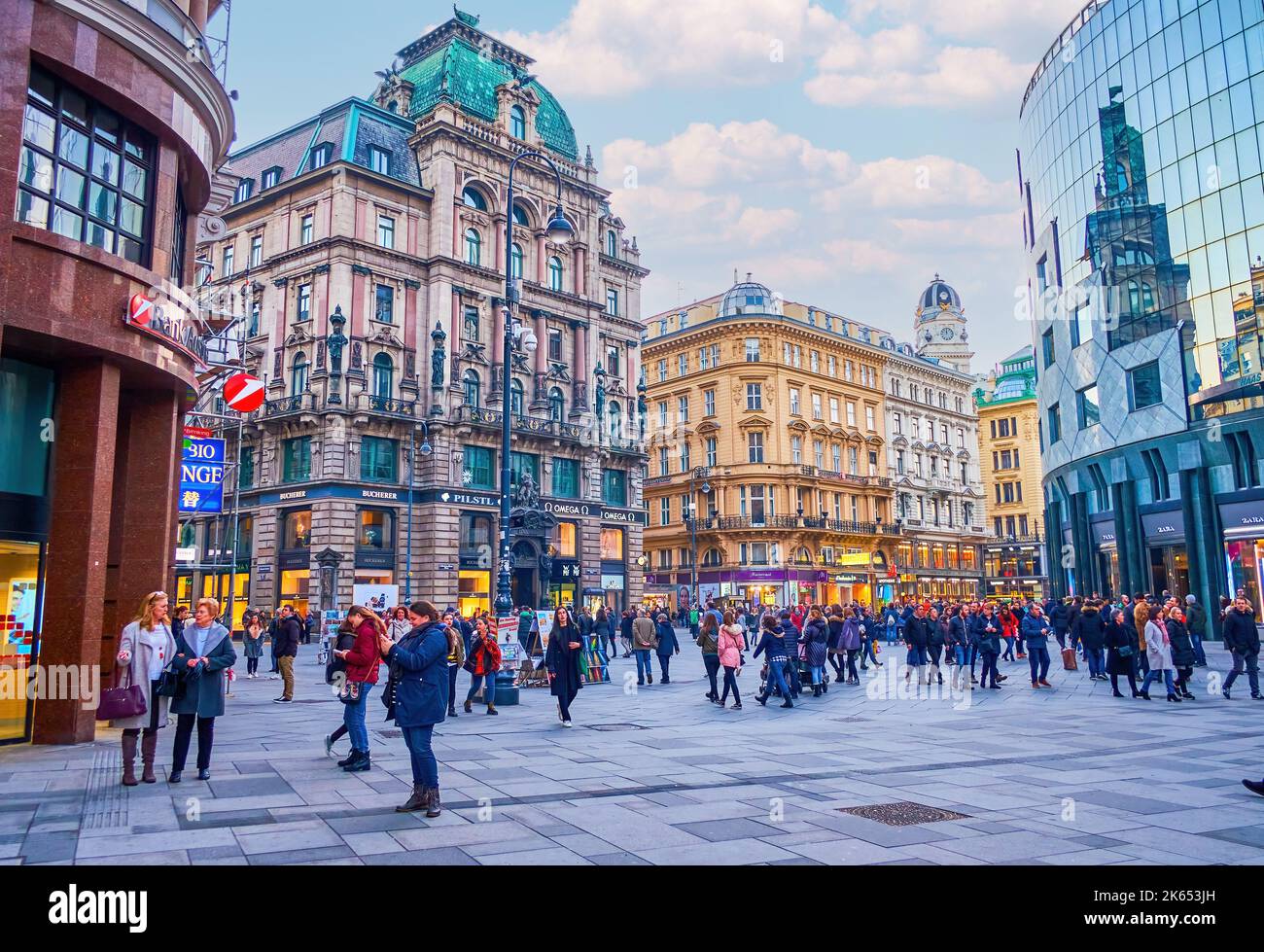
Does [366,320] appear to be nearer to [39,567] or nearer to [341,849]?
[39,567]

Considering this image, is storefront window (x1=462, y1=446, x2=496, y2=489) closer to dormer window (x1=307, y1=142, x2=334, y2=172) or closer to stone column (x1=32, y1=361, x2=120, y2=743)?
dormer window (x1=307, y1=142, x2=334, y2=172)

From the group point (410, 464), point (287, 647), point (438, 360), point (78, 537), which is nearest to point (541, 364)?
point (438, 360)

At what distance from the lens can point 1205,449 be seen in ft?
120

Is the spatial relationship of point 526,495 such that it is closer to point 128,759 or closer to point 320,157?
point 320,157

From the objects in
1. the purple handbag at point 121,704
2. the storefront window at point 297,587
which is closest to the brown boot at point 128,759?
the purple handbag at point 121,704

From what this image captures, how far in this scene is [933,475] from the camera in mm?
83688

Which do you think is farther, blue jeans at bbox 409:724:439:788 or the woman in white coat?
the woman in white coat

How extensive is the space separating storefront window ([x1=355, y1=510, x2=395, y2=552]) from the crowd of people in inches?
333

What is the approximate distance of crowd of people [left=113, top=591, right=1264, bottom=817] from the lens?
27.9 feet

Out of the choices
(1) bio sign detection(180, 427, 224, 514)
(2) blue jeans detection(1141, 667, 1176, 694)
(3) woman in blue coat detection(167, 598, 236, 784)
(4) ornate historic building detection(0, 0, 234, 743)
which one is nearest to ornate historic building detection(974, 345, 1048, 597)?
(2) blue jeans detection(1141, 667, 1176, 694)

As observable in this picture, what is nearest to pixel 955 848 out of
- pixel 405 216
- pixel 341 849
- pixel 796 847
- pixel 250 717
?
pixel 796 847

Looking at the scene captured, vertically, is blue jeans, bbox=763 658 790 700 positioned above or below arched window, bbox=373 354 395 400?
below

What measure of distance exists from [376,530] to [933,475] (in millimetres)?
56113

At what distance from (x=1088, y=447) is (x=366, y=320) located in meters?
35.5
